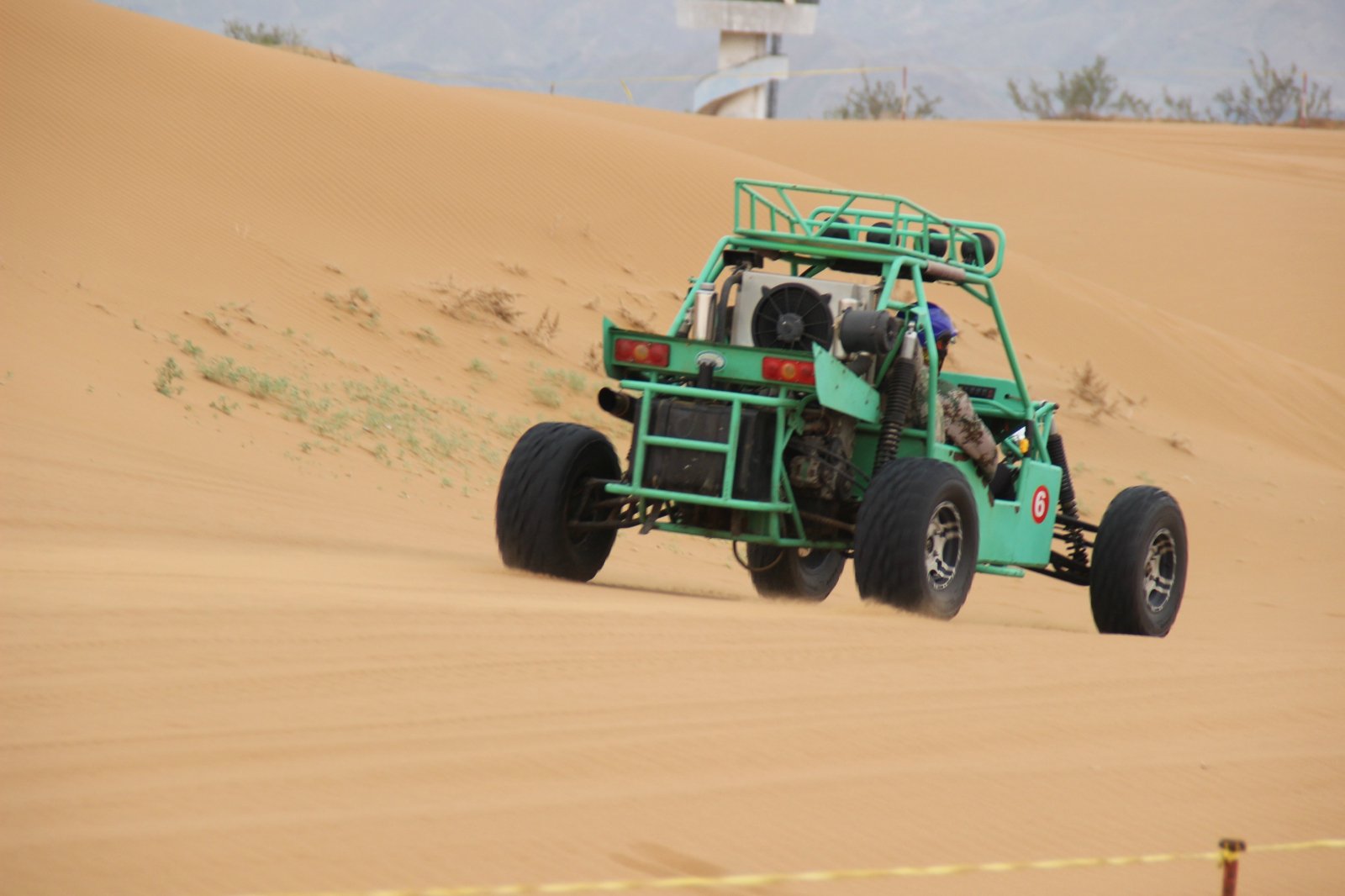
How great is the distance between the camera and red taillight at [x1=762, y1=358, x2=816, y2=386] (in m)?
8.10

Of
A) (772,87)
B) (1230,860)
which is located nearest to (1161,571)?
(1230,860)

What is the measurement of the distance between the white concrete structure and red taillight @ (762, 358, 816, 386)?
5237 cm

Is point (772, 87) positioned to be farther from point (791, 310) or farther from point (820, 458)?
point (820, 458)

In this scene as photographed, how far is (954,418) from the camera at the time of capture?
9016 mm

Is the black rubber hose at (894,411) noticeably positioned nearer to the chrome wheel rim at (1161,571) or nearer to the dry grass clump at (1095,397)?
the chrome wheel rim at (1161,571)

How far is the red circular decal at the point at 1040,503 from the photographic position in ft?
31.6

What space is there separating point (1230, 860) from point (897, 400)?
15.7ft

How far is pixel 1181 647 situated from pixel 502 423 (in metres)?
8.90

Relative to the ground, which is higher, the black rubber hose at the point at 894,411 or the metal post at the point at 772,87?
the metal post at the point at 772,87

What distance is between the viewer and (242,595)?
6.56 m

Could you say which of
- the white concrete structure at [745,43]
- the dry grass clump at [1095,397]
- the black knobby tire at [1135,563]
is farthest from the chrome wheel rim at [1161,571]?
the white concrete structure at [745,43]

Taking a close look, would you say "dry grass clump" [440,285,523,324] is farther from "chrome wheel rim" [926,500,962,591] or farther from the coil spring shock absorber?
"chrome wheel rim" [926,500,962,591]

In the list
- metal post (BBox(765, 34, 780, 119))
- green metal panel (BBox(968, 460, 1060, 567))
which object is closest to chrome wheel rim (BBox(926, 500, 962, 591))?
green metal panel (BBox(968, 460, 1060, 567))

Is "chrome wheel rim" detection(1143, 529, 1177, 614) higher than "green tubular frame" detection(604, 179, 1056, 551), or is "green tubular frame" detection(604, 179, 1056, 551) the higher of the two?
"green tubular frame" detection(604, 179, 1056, 551)
